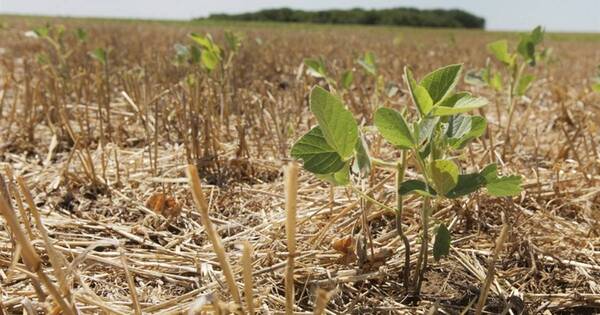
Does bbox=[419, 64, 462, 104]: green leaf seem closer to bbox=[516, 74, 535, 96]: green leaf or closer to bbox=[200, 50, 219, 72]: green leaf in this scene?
bbox=[516, 74, 535, 96]: green leaf

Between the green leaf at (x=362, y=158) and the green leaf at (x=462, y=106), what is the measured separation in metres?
0.12

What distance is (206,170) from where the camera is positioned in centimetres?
158

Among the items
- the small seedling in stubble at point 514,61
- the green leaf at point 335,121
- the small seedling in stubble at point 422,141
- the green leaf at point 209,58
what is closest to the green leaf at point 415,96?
the small seedling in stubble at point 422,141

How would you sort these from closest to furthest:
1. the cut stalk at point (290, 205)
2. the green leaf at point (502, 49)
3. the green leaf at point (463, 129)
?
the cut stalk at point (290, 205) → the green leaf at point (463, 129) → the green leaf at point (502, 49)

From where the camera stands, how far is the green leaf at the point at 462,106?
764mm

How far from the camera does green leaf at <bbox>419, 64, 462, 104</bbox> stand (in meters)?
0.82

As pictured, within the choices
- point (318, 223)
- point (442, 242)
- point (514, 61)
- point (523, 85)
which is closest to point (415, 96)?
point (442, 242)

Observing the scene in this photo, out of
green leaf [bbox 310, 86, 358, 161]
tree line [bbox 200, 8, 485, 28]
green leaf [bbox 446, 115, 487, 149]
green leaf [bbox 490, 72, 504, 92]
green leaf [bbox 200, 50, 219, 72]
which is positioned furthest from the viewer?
tree line [bbox 200, 8, 485, 28]

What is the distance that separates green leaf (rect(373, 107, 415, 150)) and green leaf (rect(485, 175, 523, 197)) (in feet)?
0.43

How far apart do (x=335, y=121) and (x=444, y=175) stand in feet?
0.56

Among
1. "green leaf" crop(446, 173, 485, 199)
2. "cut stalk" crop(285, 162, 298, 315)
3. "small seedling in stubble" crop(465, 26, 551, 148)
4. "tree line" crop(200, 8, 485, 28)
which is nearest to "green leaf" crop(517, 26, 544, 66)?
"small seedling in stubble" crop(465, 26, 551, 148)

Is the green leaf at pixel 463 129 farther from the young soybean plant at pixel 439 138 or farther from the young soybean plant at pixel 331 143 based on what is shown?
the young soybean plant at pixel 331 143

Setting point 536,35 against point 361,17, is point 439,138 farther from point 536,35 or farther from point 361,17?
point 361,17

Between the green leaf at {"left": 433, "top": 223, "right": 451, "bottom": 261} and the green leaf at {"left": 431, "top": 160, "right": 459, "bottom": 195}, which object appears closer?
the green leaf at {"left": 431, "top": 160, "right": 459, "bottom": 195}
